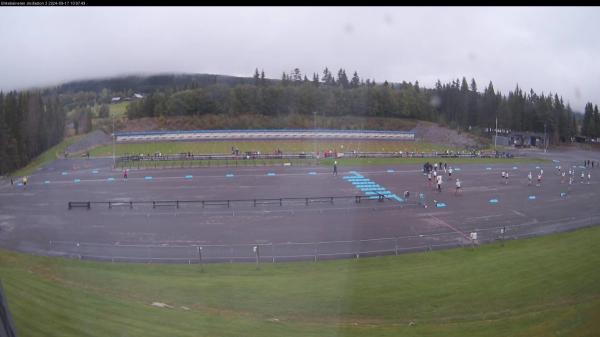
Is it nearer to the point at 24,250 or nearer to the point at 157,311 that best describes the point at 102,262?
the point at 24,250

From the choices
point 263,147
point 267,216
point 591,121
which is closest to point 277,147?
point 263,147

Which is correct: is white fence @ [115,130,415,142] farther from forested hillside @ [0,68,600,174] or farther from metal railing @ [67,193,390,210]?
metal railing @ [67,193,390,210]

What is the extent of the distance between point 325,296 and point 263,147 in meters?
38.8

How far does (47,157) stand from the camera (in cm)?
3625

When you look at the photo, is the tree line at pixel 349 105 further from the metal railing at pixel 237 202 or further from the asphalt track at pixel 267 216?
the metal railing at pixel 237 202

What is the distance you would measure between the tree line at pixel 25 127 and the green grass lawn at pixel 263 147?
4550 mm

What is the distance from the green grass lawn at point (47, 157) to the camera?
102ft

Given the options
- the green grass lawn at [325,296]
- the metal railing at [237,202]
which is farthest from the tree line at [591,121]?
the green grass lawn at [325,296]

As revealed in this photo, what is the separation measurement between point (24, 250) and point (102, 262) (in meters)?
3.23

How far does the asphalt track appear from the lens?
45.1 feet

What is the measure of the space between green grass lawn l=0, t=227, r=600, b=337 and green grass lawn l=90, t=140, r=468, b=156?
32.6 meters

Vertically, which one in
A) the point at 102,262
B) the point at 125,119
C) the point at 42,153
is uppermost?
the point at 125,119

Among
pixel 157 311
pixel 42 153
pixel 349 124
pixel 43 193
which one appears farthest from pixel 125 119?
pixel 157 311

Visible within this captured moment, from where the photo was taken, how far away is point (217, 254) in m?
12.9
